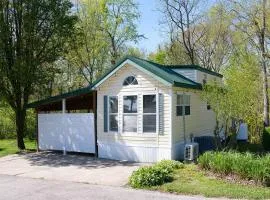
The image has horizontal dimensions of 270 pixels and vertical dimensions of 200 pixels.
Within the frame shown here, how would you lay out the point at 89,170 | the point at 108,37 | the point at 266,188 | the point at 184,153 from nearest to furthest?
the point at 266,188
the point at 89,170
the point at 184,153
the point at 108,37

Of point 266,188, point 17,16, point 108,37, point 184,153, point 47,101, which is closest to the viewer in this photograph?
point 266,188

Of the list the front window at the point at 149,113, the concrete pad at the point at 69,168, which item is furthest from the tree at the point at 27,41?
the front window at the point at 149,113

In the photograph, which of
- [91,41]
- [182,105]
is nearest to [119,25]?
[91,41]

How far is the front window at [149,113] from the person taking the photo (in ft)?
55.1

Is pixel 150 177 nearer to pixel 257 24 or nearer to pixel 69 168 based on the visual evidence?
pixel 69 168

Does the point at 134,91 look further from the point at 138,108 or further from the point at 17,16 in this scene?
the point at 17,16

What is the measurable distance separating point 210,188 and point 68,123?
9.98m

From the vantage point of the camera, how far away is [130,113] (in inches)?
683

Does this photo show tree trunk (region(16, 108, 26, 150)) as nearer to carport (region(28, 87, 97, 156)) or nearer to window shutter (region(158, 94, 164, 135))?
carport (region(28, 87, 97, 156))

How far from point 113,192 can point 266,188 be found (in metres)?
4.25

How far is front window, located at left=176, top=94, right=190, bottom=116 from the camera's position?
17286mm

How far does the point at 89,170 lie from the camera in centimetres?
1527

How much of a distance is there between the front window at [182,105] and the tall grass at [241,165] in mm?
4004

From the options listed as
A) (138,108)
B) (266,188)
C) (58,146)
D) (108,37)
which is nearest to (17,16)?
(58,146)
